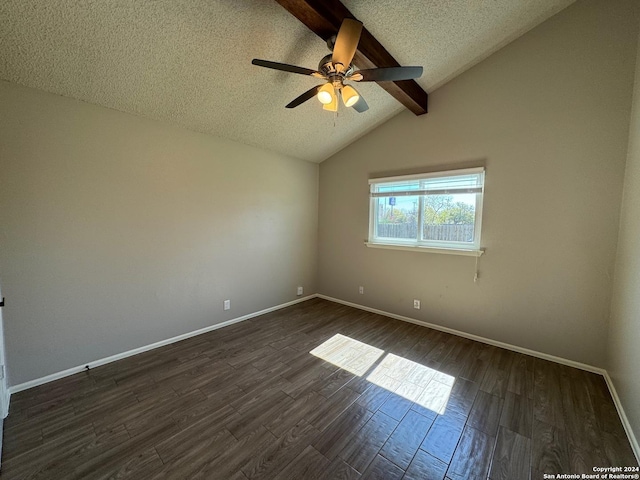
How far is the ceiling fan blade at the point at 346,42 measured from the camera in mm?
1514

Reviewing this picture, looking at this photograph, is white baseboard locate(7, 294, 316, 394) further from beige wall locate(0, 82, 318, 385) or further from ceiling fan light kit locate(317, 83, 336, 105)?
ceiling fan light kit locate(317, 83, 336, 105)

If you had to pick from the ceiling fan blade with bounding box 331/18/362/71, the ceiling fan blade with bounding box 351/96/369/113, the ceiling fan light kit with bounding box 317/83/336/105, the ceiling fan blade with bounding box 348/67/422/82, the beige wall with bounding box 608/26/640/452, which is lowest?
the beige wall with bounding box 608/26/640/452

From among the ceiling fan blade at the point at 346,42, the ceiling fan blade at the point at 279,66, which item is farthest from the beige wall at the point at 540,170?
the ceiling fan blade at the point at 279,66

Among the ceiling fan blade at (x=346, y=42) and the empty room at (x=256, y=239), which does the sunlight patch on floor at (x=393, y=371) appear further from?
the ceiling fan blade at (x=346, y=42)

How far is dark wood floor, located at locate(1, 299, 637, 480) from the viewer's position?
1.45m

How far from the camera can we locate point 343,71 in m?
1.86

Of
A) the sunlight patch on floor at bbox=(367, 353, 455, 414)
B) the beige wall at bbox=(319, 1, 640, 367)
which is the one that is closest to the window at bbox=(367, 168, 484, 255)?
the beige wall at bbox=(319, 1, 640, 367)

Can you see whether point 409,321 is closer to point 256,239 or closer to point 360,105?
point 256,239

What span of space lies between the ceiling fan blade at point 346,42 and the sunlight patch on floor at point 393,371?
2.55 m

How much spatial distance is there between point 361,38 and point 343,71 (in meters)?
0.56

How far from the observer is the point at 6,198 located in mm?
1922

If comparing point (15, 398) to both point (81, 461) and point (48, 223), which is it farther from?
point (48, 223)

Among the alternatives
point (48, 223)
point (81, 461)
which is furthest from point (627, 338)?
point (48, 223)

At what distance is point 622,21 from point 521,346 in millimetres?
3122
